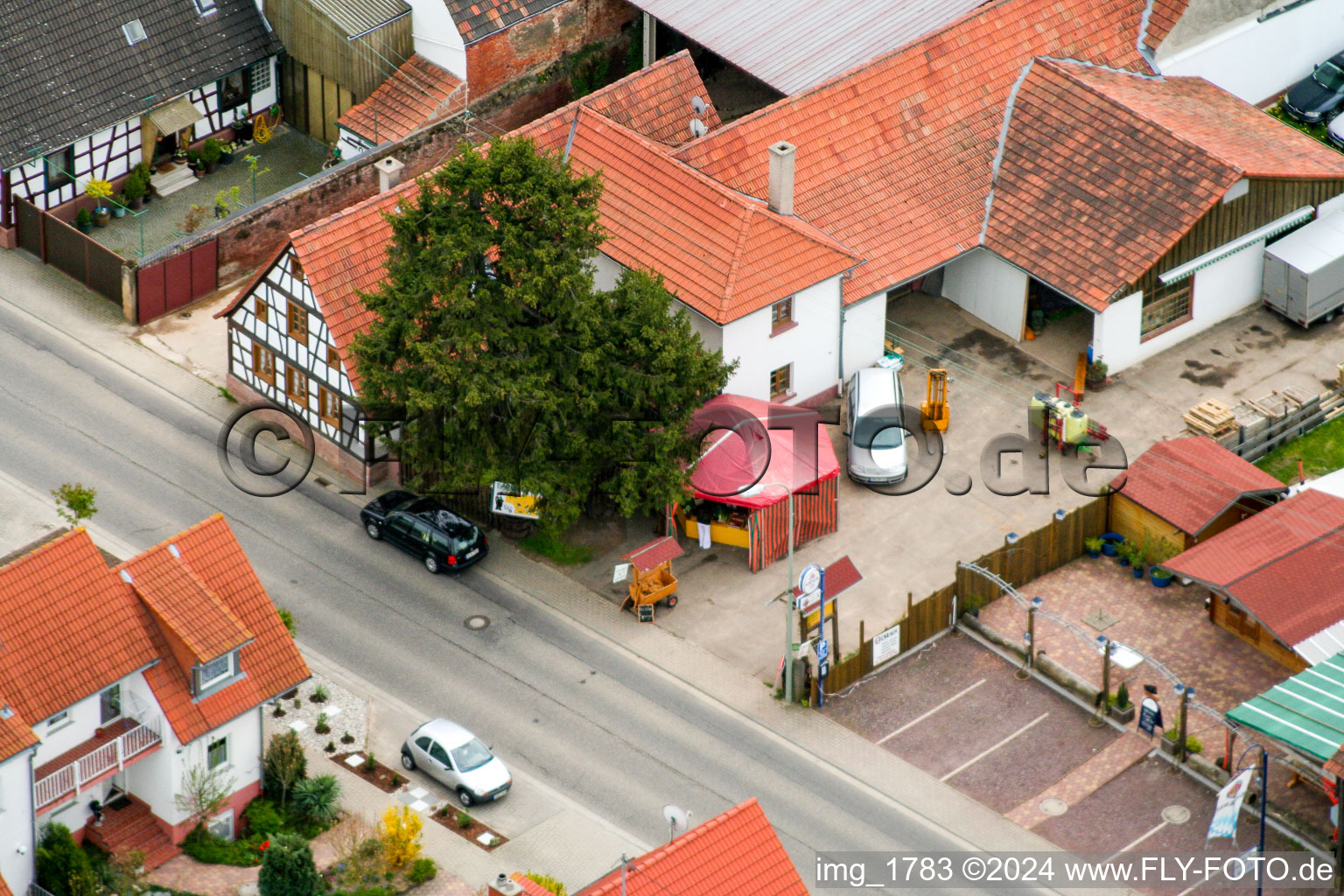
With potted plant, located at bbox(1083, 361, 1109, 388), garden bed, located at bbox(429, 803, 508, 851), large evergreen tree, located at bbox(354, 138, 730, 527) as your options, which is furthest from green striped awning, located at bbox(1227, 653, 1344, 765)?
Result: garden bed, located at bbox(429, 803, 508, 851)

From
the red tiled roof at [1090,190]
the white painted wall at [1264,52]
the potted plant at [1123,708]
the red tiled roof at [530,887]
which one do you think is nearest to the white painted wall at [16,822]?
the red tiled roof at [530,887]

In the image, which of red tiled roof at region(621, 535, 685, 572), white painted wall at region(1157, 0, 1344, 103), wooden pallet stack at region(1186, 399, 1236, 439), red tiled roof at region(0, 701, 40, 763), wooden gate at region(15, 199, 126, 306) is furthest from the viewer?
white painted wall at region(1157, 0, 1344, 103)

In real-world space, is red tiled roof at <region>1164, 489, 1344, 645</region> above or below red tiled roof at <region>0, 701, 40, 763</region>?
below

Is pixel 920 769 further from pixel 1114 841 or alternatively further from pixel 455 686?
pixel 455 686

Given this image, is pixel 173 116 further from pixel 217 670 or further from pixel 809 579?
pixel 809 579

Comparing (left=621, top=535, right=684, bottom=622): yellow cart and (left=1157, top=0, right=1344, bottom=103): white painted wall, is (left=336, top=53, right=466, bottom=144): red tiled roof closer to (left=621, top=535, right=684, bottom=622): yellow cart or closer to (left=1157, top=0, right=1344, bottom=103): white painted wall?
(left=621, top=535, right=684, bottom=622): yellow cart
